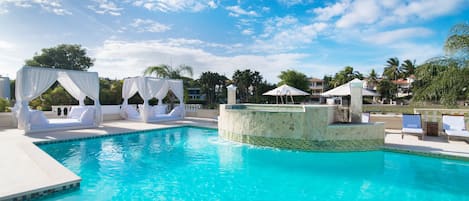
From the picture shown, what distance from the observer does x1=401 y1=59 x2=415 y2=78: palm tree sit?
42.6m

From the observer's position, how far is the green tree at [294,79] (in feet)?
127

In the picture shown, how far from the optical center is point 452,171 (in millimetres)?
5117

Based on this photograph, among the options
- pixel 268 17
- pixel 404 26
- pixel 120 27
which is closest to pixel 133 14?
pixel 120 27

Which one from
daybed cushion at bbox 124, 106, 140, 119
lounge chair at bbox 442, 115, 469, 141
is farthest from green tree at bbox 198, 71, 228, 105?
lounge chair at bbox 442, 115, 469, 141

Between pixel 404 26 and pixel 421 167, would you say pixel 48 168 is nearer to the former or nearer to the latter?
pixel 421 167

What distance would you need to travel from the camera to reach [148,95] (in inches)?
535

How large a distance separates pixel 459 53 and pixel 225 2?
30.1 ft

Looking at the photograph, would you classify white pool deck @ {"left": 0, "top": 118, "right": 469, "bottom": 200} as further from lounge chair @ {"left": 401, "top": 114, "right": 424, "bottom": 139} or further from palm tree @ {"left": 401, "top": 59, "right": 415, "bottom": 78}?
palm tree @ {"left": 401, "top": 59, "right": 415, "bottom": 78}

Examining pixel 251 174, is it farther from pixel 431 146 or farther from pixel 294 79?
pixel 294 79

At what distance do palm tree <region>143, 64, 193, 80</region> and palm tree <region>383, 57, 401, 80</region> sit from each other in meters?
39.6

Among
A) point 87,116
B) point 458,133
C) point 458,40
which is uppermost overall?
point 458,40

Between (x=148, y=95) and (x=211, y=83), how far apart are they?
22679mm

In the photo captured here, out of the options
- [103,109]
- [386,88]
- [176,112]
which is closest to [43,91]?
[103,109]

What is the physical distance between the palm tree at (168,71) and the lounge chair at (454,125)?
18.6 meters
